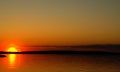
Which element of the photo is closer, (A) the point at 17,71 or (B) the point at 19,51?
(A) the point at 17,71

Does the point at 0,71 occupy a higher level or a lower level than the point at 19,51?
lower

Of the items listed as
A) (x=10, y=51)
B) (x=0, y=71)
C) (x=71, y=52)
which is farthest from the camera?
(x=71, y=52)

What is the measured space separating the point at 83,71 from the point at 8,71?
22.9 feet

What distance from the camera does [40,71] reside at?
79.5 feet

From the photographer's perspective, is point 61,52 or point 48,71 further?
point 61,52

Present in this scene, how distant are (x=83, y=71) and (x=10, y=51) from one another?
6909 centimetres

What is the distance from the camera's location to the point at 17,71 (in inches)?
963

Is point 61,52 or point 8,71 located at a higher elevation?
point 61,52

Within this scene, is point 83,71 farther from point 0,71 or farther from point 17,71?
point 0,71

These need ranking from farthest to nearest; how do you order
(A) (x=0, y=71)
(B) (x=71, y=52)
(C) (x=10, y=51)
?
(B) (x=71, y=52) < (C) (x=10, y=51) < (A) (x=0, y=71)

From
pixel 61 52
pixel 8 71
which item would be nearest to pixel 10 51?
pixel 61 52

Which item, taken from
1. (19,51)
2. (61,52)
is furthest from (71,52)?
(19,51)

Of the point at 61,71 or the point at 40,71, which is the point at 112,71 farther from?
the point at 40,71

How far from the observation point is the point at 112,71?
2555 cm
